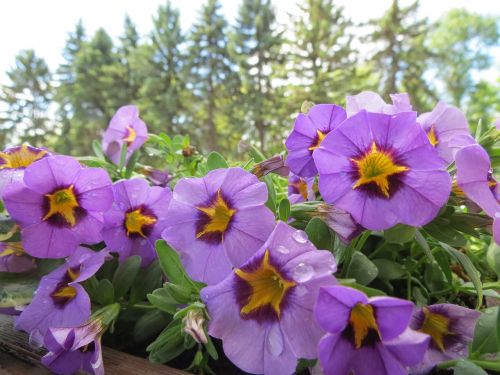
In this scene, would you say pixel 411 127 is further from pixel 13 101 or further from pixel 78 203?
pixel 13 101

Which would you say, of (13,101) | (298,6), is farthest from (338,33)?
(13,101)

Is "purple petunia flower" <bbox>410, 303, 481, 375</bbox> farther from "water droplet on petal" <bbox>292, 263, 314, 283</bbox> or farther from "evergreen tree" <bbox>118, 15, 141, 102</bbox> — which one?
"evergreen tree" <bbox>118, 15, 141, 102</bbox>

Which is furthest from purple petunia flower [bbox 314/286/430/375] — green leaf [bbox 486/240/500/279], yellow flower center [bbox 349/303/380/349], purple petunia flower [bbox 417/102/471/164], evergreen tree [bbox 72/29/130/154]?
evergreen tree [bbox 72/29/130/154]

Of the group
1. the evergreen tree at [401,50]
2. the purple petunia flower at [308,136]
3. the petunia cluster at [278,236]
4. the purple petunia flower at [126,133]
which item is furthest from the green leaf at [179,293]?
the evergreen tree at [401,50]

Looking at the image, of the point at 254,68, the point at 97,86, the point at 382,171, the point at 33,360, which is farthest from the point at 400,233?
the point at 97,86

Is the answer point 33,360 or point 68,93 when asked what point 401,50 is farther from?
point 33,360

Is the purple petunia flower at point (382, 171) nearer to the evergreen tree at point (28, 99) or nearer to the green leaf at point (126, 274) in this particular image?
the green leaf at point (126, 274)
